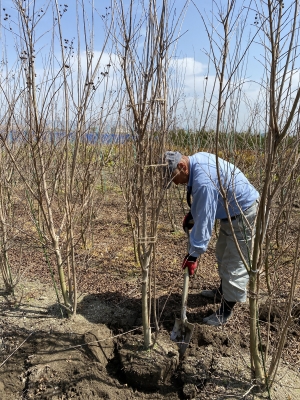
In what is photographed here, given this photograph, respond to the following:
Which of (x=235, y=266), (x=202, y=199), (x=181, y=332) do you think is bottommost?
(x=181, y=332)

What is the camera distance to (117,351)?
8.62ft

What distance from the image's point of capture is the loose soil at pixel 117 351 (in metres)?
2.28

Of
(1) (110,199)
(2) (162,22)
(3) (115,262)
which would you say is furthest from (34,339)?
(1) (110,199)

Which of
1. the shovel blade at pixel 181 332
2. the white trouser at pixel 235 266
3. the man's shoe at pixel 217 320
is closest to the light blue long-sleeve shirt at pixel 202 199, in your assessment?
the white trouser at pixel 235 266

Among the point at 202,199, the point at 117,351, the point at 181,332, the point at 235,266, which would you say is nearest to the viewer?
the point at 202,199

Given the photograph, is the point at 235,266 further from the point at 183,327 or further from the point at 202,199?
the point at 202,199

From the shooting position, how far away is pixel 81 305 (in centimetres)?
326

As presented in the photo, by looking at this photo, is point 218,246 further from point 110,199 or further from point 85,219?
point 110,199

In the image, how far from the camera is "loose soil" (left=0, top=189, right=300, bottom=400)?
228 centimetres

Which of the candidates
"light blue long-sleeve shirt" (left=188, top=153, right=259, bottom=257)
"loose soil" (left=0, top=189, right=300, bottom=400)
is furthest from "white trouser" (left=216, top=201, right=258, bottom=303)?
"light blue long-sleeve shirt" (left=188, top=153, right=259, bottom=257)

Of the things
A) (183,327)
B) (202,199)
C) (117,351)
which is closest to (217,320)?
(183,327)

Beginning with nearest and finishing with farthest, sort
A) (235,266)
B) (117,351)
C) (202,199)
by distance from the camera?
(202,199) < (117,351) < (235,266)

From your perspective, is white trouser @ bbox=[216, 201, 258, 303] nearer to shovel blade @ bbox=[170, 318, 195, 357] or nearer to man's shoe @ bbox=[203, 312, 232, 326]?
man's shoe @ bbox=[203, 312, 232, 326]

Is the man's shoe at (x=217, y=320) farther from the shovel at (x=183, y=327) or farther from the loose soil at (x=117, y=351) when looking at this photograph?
the shovel at (x=183, y=327)
